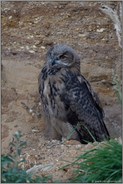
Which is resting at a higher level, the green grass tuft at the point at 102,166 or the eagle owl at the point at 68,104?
the green grass tuft at the point at 102,166

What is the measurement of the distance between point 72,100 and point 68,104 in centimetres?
6

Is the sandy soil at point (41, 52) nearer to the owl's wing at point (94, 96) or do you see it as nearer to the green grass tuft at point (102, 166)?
the owl's wing at point (94, 96)

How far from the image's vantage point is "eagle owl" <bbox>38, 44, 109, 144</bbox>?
7.84 meters

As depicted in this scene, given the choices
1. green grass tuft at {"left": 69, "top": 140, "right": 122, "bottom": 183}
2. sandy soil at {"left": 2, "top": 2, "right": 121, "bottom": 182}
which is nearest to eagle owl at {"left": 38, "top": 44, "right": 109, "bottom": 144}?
sandy soil at {"left": 2, "top": 2, "right": 121, "bottom": 182}

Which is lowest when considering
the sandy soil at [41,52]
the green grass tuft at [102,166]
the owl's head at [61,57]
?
the sandy soil at [41,52]

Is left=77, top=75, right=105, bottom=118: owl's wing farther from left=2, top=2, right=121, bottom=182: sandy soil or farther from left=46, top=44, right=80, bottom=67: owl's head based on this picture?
left=2, top=2, right=121, bottom=182: sandy soil

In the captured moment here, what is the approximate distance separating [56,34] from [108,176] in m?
4.16

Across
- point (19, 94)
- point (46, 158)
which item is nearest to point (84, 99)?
point (19, 94)

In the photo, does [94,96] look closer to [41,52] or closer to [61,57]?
[61,57]

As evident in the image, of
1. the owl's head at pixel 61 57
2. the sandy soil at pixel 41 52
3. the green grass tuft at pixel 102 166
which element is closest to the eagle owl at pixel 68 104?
the owl's head at pixel 61 57

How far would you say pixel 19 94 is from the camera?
838cm

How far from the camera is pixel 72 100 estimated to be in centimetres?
787

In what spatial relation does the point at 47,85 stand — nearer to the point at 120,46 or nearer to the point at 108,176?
the point at 120,46

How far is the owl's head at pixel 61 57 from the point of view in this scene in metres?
8.01
